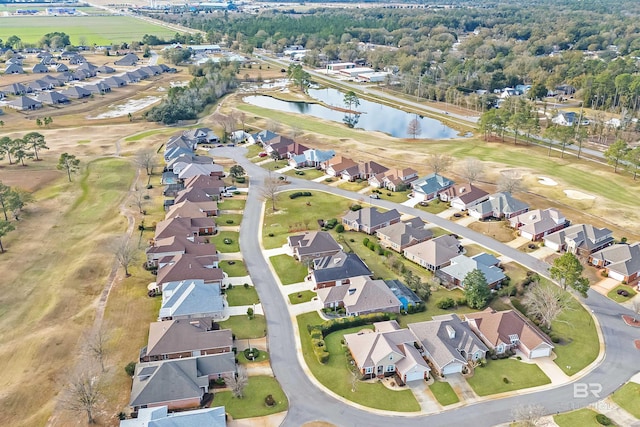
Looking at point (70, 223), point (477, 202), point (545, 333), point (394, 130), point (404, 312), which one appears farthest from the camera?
point (394, 130)

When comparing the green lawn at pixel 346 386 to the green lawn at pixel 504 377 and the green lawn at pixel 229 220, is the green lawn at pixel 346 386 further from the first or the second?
the green lawn at pixel 229 220

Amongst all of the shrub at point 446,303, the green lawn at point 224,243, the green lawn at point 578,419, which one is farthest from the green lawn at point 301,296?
the green lawn at point 578,419

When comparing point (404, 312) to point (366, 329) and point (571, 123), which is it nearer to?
point (366, 329)

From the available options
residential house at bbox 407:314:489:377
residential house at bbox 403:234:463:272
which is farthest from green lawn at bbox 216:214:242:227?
residential house at bbox 407:314:489:377

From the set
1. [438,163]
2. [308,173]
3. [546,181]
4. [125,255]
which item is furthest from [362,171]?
[125,255]

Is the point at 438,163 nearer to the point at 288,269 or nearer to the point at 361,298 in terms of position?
the point at 288,269

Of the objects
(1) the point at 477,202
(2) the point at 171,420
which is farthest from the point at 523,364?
(1) the point at 477,202

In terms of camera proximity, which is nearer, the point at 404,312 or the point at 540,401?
the point at 540,401

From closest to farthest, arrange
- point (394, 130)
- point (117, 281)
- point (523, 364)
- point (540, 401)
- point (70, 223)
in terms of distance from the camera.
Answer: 1. point (540, 401)
2. point (523, 364)
3. point (117, 281)
4. point (70, 223)
5. point (394, 130)
